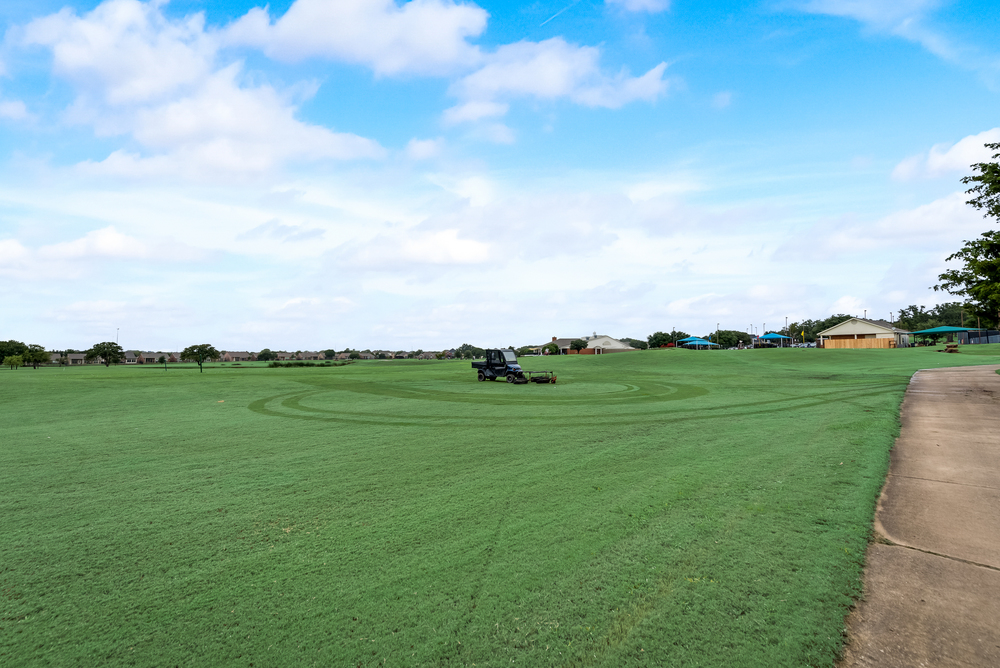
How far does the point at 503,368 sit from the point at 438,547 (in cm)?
2368

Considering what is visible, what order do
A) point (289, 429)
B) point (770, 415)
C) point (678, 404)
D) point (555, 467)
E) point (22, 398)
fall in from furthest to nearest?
point (22, 398) → point (678, 404) → point (770, 415) → point (289, 429) → point (555, 467)

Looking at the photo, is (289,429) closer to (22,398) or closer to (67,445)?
(67,445)

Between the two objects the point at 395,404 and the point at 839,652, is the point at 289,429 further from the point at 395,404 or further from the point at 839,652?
the point at 839,652

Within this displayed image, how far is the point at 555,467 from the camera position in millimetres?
7492

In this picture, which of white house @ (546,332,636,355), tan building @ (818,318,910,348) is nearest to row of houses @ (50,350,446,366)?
white house @ (546,332,636,355)

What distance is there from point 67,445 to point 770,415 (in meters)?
17.0

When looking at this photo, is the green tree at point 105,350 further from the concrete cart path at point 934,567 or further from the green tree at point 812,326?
the green tree at point 812,326

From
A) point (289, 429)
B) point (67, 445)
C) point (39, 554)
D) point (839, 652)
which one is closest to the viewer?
point (839, 652)

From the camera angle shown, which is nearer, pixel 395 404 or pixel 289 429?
pixel 289 429

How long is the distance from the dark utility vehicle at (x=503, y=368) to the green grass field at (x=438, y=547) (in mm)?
16189

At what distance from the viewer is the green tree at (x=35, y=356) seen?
75550 millimetres

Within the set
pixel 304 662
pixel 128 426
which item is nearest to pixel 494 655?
pixel 304 662

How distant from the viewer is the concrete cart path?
299 cm

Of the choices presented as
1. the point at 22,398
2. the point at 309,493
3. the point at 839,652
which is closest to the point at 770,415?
the point at 839,652
